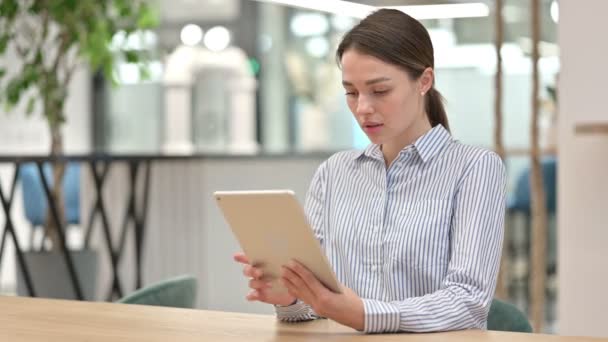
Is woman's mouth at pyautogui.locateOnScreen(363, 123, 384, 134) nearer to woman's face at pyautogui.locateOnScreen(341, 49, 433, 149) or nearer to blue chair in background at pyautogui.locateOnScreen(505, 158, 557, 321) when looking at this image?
woman's face at pyautogui.locateOnScreen(341, 49, 433, 149)

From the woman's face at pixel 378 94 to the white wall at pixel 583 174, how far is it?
1.57m

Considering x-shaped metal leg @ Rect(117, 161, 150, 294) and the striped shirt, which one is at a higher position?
the striped shirt

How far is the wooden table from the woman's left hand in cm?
4

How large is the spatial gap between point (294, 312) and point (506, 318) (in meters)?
0.46

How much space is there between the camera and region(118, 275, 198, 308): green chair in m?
2.44

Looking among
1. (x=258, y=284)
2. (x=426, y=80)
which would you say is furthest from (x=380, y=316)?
(x=426, y=80)

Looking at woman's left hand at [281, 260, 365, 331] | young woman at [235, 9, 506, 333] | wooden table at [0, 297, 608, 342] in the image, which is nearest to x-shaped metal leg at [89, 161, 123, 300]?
wooden table at [0, 297, 608, 342]

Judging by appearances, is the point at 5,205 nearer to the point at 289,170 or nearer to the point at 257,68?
the point at 289,170

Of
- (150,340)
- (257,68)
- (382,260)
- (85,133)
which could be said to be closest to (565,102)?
(382,260)

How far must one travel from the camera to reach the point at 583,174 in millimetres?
3596

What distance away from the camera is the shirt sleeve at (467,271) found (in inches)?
73.2

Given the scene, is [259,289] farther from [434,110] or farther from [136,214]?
[136,214]

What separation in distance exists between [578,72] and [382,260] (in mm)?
1641

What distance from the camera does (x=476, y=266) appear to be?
6.33 feet
